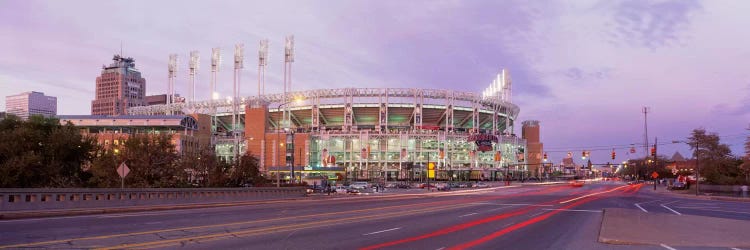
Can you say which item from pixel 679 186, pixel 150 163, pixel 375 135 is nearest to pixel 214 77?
pixel 375 135

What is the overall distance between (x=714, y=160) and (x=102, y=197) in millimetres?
75128

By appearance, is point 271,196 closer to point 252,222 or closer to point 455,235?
point 252,222

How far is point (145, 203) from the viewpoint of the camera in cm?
3328

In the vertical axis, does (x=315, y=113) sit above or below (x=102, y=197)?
above

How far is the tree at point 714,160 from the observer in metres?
73.8

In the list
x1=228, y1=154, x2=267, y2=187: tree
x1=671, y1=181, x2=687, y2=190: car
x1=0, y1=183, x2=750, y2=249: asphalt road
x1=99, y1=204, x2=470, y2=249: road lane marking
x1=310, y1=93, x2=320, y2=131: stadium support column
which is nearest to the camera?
x1=99, y1=204, x2=470, y2=249: road lane marking

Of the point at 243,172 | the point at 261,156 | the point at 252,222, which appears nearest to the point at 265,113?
the point at 261,156

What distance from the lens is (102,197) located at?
30.6 m

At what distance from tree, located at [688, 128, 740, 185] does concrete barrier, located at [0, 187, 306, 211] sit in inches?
2219

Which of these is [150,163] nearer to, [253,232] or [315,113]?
[253,232]

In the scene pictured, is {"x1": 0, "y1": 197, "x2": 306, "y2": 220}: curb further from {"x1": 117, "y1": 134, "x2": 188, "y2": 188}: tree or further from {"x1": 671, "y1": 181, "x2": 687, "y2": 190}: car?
{"x1": 671, "y1": 181, "x2": 687, "y2": 190}: car

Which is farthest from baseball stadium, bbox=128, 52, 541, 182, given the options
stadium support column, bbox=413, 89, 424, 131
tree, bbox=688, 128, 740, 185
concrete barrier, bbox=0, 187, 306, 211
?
concrete barrier, bbox=0, 187, 306, 211

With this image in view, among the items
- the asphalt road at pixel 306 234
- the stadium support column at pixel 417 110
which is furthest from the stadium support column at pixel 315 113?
the asphalt road at pixel 306 234

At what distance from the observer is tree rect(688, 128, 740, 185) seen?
242ft
